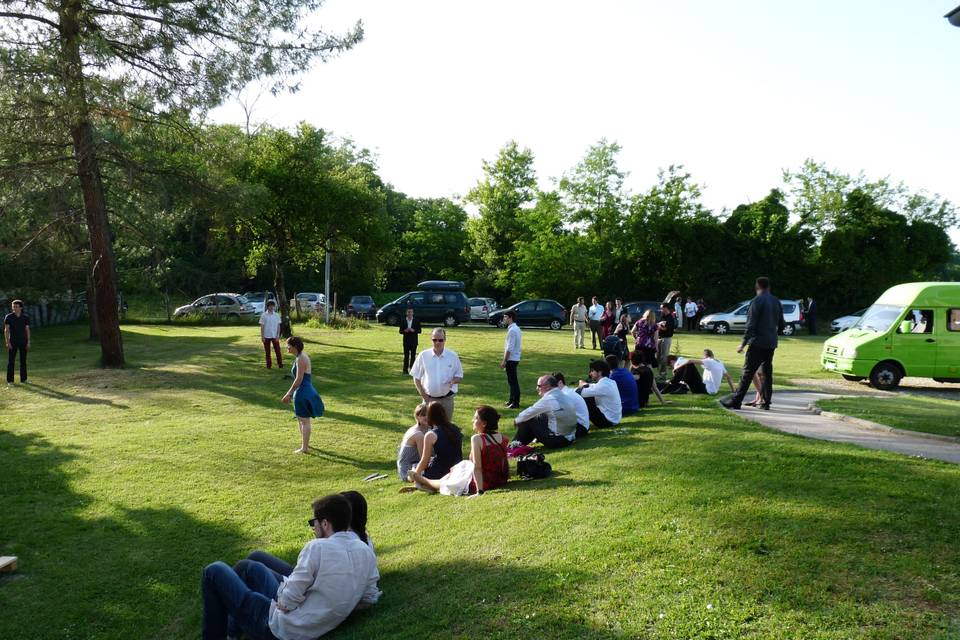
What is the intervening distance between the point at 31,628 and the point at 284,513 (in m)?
2.95

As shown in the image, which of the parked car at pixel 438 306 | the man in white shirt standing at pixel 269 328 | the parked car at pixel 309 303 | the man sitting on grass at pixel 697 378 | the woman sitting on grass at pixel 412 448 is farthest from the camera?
the parked car at pixel 309 303

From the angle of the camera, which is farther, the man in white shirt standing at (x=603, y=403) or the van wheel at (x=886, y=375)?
the van wheel at (x=886, y=375)

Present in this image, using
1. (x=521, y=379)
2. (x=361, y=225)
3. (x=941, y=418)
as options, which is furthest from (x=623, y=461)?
(x=361, y=225)

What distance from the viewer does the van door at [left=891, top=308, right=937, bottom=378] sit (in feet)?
54.0

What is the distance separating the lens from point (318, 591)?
4.85m

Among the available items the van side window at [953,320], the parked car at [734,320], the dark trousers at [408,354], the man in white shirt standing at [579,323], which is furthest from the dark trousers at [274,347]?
the parked car at [734,320]

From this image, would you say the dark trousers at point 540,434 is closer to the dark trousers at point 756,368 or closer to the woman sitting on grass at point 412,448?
the woman sitting on grass at point 412,448

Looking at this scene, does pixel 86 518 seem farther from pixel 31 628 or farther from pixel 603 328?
pixel 603 328

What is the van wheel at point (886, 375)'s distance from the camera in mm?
16734

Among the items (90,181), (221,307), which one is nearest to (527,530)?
(90,181)

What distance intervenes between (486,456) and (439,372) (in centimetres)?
A: 253

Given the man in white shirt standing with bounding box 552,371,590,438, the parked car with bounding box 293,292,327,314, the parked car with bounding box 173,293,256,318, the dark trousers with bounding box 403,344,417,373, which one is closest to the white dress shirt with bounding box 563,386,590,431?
the man in white shirt standing with bounding box 552,371,590,438

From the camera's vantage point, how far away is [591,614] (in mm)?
4512

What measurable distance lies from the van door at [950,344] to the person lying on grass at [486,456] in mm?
12695
